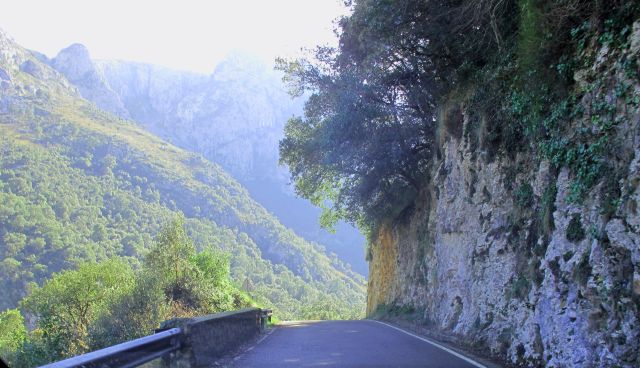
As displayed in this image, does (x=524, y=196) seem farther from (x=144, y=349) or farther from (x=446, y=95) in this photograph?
(x=144, y=349)

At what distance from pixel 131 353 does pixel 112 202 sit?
459 ft

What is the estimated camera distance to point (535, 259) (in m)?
10.1

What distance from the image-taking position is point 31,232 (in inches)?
3848

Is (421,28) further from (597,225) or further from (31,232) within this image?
(31,232)

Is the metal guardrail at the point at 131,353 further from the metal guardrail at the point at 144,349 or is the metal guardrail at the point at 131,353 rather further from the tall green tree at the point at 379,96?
the tall green tree at the point at 379,96

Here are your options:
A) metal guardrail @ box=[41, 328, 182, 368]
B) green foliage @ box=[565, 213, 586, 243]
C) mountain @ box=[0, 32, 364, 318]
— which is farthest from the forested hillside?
mountain @ box=[0, 32, 364, 318]

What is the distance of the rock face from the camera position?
6.88m

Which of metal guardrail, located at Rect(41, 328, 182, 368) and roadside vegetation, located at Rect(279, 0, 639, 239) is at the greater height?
roadside vegetation, located at Rect(279, 0, 639, 239)

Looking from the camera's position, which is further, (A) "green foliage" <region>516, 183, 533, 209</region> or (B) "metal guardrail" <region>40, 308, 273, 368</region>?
(A) "green foliage" <region>516, 183, 533, 209</region>

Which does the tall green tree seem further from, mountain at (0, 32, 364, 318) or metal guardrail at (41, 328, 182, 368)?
mountain at (0, 32, 364, 318)

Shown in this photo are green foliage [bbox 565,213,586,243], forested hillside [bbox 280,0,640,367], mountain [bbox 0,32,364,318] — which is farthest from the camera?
mountain [bbox 0,32,364,318]

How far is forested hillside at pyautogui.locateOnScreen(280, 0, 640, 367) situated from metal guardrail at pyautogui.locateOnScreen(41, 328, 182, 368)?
5.47 metres

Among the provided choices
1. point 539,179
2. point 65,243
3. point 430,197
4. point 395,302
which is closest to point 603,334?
point 539,179

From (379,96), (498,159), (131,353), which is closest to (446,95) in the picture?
(379,96)
